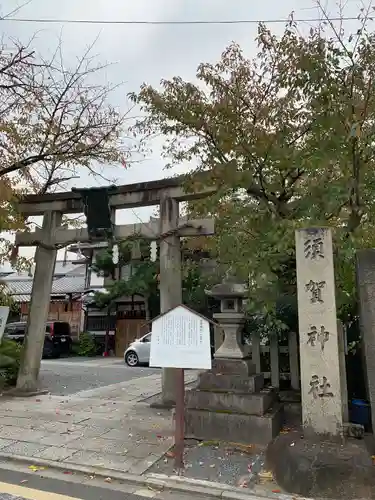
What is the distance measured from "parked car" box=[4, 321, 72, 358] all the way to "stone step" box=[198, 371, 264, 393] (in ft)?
54.9

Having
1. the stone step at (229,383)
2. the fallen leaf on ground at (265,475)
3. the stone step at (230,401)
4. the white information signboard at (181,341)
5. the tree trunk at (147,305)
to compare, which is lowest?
the fallen leaf on ground at (265,475)

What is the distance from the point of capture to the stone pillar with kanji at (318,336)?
478 centimetres

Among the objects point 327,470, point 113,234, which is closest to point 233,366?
point 327,470

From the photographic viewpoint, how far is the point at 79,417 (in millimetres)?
7422

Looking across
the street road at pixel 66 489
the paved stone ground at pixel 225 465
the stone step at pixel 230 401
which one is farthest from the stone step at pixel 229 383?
the street road at pixel 66 489

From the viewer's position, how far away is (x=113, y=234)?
9758mm

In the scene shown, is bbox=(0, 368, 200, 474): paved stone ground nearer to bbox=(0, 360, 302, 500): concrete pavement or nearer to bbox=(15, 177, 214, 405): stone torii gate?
bbox=(0, 360, 302, 500): concrete pavement

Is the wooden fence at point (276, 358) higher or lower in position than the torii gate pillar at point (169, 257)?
lower

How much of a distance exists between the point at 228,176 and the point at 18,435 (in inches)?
210

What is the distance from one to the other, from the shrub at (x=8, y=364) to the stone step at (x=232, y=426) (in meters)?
5.90

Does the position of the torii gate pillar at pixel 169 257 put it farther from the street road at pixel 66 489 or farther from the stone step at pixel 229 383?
the street road at pixel 66 489

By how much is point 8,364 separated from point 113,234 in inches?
165

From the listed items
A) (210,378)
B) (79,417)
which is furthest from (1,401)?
(210,378)

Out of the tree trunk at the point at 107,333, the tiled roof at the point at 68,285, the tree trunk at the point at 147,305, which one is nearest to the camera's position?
the tree trunk at the point at 147,305
